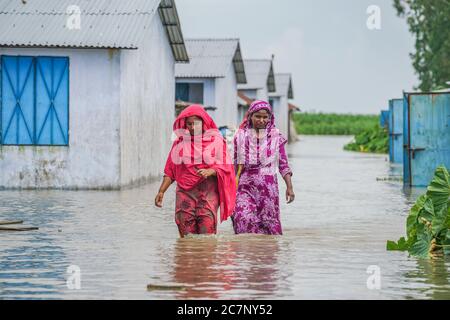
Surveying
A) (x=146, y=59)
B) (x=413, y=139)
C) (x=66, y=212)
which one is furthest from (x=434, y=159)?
(x=66, y=212)

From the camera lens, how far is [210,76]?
135 ft

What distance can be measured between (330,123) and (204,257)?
10502cm

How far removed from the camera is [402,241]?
1232cm

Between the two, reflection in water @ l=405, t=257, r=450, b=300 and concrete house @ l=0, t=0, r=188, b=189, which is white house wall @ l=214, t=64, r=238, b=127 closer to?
concrete house @ l=0, t=0, r=188, b=189

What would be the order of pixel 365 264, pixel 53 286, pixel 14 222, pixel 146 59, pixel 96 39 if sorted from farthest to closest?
1. pixel 146 59
2. pixel 96 39
3. pixel 14 222
4. pixel 365 264
5. pixel 53 286

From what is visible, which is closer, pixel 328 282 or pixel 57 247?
pixel 328 282

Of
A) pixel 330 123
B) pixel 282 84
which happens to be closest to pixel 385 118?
pixel 282 84

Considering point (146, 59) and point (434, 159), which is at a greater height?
point (146, 59)

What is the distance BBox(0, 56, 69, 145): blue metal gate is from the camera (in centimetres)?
2305

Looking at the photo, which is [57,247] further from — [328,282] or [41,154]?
[41,154]

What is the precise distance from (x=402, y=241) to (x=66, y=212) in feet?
21.3

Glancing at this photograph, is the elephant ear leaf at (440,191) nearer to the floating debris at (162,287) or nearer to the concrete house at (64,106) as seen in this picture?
the floating debris at (162,287)

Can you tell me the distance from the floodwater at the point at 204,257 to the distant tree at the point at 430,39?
33854 millimetres

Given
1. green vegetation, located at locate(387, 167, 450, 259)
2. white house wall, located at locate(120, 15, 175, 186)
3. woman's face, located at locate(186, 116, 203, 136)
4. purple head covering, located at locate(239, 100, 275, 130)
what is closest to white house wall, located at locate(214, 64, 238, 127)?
white house wall, located at locate(120, 15, 175, 186)
